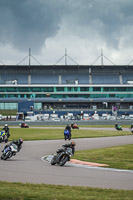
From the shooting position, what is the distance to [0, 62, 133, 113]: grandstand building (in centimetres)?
11525

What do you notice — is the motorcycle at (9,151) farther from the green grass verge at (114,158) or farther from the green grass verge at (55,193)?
the green grass verge at (55,193)

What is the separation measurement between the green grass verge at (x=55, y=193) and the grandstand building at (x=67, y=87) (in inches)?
4072

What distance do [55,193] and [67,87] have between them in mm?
107308

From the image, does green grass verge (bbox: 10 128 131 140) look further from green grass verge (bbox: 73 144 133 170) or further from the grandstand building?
the grandstand building

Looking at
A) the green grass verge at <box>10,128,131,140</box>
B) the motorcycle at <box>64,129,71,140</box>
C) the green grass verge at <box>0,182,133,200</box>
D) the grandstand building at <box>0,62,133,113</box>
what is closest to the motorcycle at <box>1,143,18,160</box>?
the green grass verge at <box>0,182,133,200</box>

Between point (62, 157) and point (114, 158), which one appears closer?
point (62, 157)

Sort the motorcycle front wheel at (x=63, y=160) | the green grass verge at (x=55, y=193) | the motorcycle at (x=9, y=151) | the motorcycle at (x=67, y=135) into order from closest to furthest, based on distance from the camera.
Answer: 1. the green grass verge at (x=55, y=193)
2. the motorcycle front wheel at (x=63, y=160)
3. the motorcycle at (x=9, y=151)
4. the motorcycle at (x=67, y=135)

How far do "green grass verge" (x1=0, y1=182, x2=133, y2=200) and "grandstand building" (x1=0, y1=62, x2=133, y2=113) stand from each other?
103 meters

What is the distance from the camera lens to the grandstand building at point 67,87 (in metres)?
115

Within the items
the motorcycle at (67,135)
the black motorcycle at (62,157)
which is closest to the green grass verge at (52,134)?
the motorcycle at (67,135)

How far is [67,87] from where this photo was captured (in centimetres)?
11612

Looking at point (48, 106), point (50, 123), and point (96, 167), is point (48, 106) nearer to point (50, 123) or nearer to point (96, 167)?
point (50, 123)

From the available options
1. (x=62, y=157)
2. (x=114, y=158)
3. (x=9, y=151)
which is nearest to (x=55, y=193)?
(x=62, y=157)

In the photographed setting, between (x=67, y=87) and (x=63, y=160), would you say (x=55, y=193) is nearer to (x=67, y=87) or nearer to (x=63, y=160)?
(x=63, y=160)
